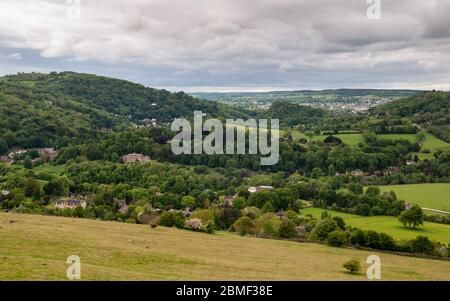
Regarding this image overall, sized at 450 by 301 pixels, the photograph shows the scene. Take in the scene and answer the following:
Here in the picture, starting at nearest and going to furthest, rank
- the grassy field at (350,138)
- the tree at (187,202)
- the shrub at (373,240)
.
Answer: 1. the shrub at (373,240)
2. the tree at (187,202)
3. the grassy field at (350,138)

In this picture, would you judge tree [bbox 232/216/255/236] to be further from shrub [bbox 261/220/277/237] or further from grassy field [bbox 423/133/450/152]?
grassy field [bbox 423/133/450/152]

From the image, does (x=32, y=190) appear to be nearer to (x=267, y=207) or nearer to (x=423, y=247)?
(x=267, y=207)

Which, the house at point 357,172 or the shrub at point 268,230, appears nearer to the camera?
the shrub at point 268,230

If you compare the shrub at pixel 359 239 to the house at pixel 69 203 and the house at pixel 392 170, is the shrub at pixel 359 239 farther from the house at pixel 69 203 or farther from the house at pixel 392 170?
the house at pixel 392 170

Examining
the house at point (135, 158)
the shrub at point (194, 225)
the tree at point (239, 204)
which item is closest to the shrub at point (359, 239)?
the shrub at point (194, 225)

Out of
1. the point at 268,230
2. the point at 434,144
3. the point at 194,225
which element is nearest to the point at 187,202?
the point at 268,230

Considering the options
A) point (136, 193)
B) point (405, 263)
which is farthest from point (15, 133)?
point (405, 263)

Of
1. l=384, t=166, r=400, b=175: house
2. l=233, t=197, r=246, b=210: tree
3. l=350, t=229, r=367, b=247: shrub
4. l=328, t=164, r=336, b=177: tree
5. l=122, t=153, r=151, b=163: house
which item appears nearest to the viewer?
l=350, t=229, r=367, b=247: shrub

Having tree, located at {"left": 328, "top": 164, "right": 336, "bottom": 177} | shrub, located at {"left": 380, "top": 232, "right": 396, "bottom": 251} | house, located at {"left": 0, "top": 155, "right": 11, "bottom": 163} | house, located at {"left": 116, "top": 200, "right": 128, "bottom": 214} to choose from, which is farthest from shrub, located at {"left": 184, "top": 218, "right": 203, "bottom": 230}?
house, located at {"left": 0, "top": 155, "right": 11, "bottom": 163}
